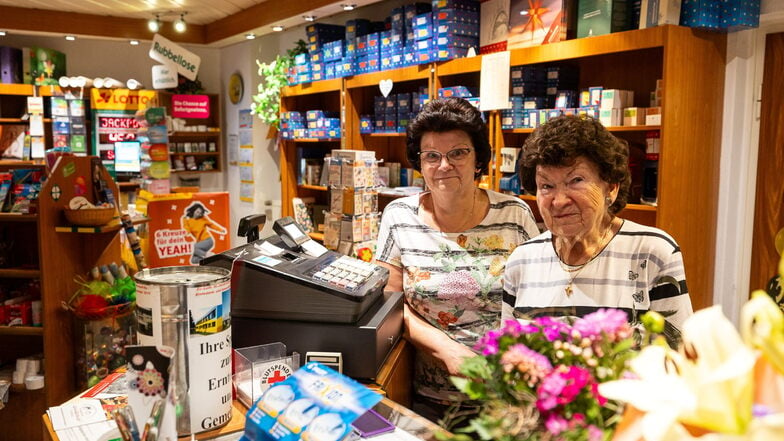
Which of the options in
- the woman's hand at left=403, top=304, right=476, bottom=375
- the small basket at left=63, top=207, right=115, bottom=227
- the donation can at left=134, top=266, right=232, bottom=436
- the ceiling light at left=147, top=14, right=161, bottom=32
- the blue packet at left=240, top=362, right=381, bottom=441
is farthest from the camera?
the ceiling light at left=147, top=14, right=161, bottom=32

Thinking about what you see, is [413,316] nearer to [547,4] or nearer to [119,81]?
[547,4]

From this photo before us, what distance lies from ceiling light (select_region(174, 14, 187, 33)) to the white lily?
23.2ft

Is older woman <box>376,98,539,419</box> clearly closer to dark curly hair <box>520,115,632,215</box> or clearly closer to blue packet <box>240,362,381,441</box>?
dark curly hair <box>520,115,632,215</box>

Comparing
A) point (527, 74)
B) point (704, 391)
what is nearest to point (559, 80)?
point (527, 74)

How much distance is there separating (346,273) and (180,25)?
5.96 m

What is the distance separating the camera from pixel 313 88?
19.4 feet

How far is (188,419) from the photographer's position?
1324 millimetres

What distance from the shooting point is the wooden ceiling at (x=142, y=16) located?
21.2ft

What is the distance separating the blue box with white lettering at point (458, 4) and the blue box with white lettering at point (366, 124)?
131 cm

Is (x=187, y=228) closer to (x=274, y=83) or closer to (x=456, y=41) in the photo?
(x=274, y=83)

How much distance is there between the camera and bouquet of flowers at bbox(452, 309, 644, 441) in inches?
29.3

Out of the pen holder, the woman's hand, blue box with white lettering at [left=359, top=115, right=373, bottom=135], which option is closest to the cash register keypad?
the pen holder

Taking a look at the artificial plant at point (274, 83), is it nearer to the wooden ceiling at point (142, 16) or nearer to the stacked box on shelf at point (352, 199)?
the wooden ceiling at point (142, 16)

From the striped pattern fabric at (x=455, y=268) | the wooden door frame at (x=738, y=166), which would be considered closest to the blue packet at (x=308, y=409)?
the striped pattern fabric at (x=455, y=268)
